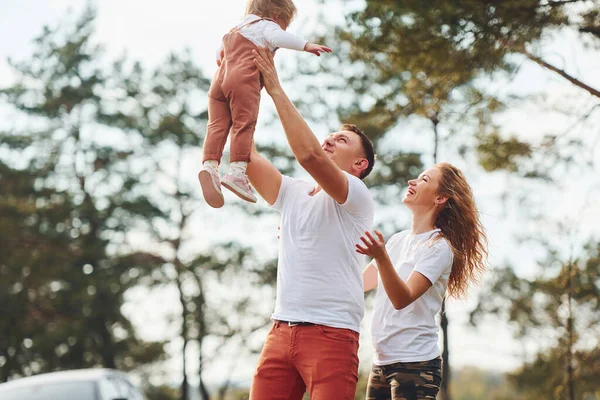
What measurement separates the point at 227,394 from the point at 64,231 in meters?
7.83

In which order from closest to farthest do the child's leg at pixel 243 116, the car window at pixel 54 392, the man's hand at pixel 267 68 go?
the man's hand at pixel 267 68 → the child's leg at pixel 243 116 → the car window at pixel 54 392

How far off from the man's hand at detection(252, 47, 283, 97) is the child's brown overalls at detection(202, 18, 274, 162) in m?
0.04

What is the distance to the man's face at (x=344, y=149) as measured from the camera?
12.3ft

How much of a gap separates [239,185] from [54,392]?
16.0 ft

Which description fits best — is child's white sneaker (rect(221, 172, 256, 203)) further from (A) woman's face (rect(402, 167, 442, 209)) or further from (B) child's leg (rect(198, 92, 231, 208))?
(A) woman's face (rect(402, 167, 442, 209))

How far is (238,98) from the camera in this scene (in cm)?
363

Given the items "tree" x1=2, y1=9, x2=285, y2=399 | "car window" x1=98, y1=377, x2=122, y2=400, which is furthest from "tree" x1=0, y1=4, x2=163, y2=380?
"car window" x1=98, y1=377, x2=122, y2=400

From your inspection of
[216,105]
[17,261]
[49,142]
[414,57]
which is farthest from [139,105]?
[216,105]

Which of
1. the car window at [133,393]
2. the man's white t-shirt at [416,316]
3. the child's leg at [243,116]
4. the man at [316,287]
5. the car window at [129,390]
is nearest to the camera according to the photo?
the man at [316,287]

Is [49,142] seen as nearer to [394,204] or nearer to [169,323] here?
[169,323]

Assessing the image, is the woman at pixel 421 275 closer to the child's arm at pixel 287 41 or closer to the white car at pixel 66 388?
the child's arm at pixel 287 41

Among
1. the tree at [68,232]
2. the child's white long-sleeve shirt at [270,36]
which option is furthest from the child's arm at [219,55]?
the tree at [68,232]

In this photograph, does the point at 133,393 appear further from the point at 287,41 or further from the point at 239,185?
the point at 287,41

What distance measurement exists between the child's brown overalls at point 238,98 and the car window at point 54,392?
15.0ft
